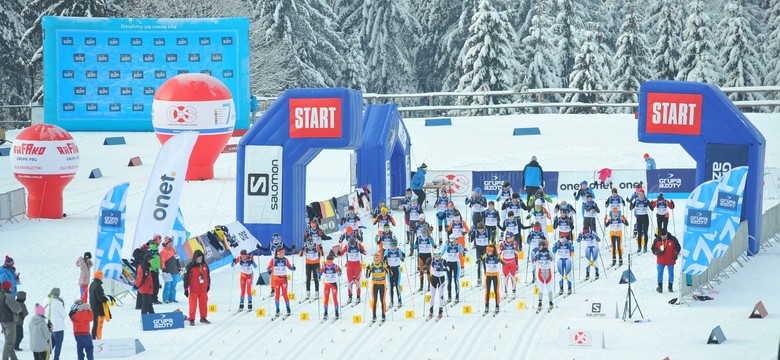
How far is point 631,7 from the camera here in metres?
61.3

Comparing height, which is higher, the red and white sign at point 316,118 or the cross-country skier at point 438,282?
the red and white sign at point 316,118

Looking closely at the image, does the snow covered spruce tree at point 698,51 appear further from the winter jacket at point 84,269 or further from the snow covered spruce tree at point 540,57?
the winter jacket at point 84,269

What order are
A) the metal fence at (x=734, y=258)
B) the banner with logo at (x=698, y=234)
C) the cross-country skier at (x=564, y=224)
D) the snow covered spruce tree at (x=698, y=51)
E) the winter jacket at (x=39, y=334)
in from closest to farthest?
the winter jacket at (x=39, y=334)
the banner with logo at (x=698, y=234)
the metal fence at (x=734, y=258)
the cross-country skier at (x=564, y=224)
the snow covered spruce tree at (x=698, y=51)

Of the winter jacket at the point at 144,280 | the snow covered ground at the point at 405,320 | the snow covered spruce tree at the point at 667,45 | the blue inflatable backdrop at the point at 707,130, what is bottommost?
the snow covered ground at the point at 405,320

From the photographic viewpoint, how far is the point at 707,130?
3083 cm

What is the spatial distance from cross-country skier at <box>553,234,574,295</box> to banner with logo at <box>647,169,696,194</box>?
12.2 metres

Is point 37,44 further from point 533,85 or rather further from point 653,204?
point 653,204

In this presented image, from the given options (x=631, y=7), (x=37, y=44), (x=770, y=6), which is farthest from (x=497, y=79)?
(x=37, y=44)

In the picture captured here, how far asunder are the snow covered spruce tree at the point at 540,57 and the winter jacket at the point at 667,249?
3580 cm

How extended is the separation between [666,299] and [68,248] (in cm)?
1460

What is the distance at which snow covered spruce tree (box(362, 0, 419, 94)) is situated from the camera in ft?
220

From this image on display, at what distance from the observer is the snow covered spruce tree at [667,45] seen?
2504 inches

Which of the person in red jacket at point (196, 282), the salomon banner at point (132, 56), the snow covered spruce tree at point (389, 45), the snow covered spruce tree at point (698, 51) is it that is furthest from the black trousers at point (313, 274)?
the snow covered spruce tree at point (389, 45)

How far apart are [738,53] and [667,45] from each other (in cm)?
340
